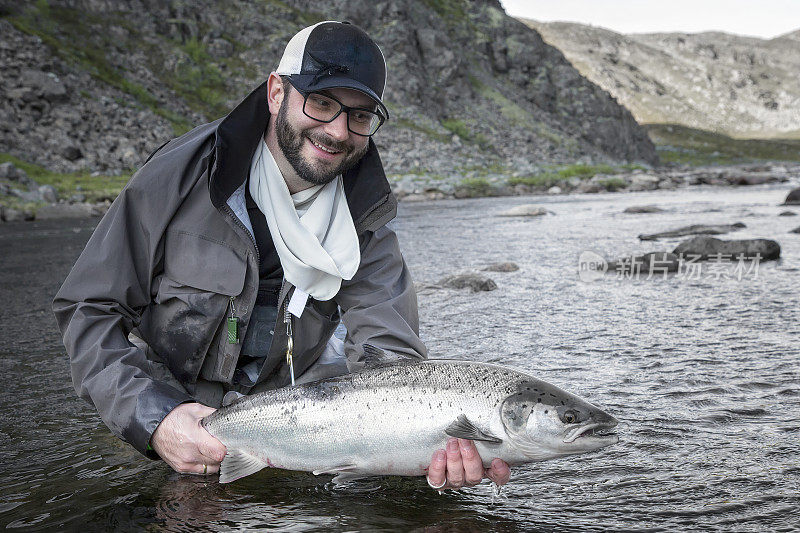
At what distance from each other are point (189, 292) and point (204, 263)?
18 centimetres

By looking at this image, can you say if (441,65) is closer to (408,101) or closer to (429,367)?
(408,101)

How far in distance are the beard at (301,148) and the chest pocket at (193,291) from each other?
0.58 metres

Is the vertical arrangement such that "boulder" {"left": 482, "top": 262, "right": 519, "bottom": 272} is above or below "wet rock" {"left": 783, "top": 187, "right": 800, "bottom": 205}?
below

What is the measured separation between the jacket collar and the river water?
59.7 inches

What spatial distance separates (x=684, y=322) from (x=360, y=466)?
16.9ft

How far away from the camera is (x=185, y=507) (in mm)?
3484

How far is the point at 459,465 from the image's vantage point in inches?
122

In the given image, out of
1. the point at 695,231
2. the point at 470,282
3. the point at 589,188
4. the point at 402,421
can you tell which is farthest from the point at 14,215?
the point at 589,188

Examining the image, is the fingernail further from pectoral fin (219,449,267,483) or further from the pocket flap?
the pocket flap

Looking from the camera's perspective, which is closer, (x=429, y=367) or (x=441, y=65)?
(x=429, y=367)

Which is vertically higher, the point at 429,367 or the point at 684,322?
the point at 429,367

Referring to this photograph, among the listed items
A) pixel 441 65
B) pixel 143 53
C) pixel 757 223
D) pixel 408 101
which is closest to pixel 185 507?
pixel 757 223

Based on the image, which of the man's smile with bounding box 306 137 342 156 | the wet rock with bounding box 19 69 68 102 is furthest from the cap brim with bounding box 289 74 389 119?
the wet rock with bounding box 19 69 68 102

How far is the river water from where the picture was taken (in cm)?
335
